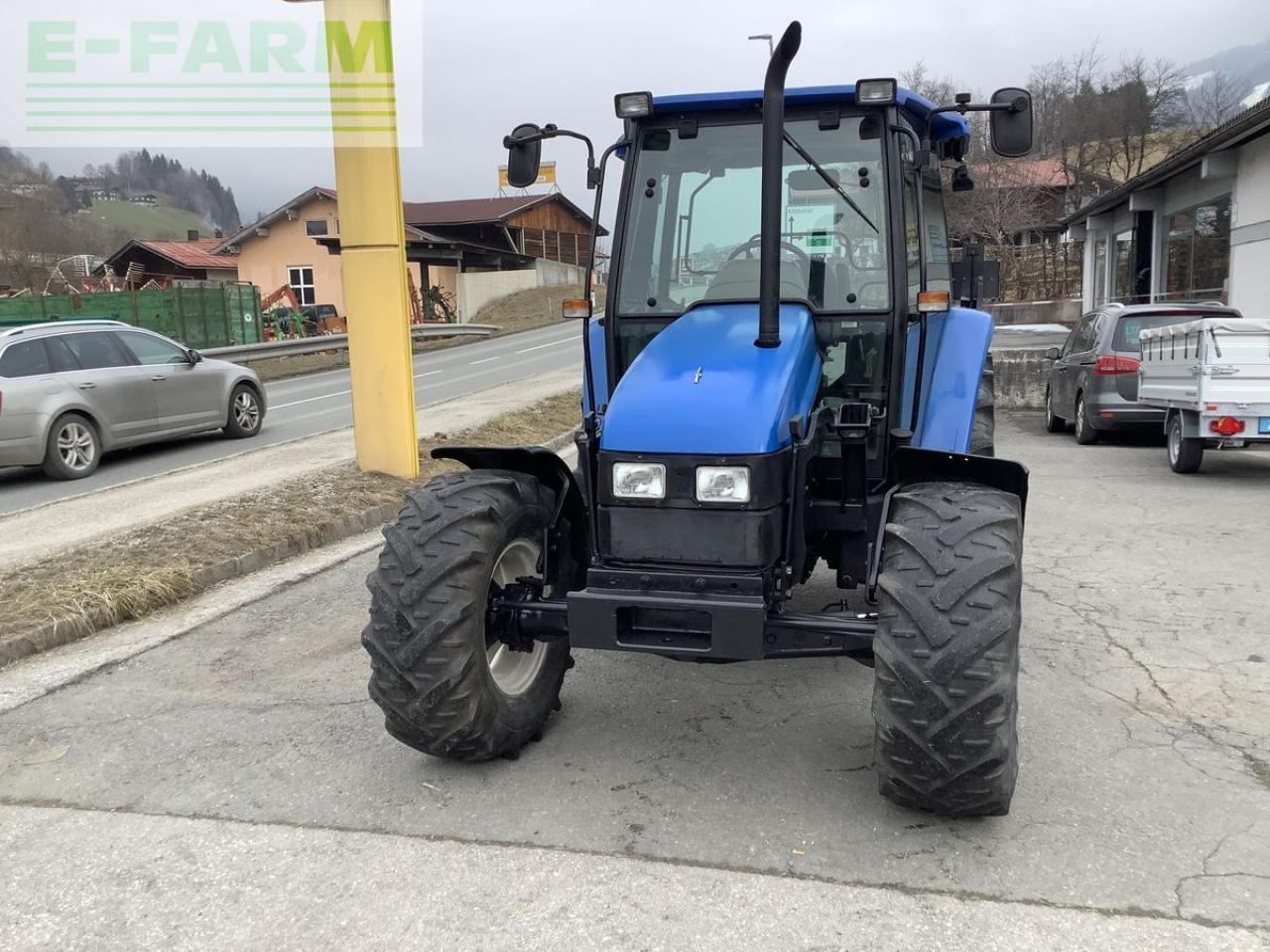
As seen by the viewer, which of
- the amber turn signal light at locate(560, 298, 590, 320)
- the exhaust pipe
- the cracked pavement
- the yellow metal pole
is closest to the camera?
the cracked pavement

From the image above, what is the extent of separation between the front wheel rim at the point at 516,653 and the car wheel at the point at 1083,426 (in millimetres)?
9763

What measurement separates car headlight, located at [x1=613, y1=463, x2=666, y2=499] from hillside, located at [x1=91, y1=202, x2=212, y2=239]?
147 metres

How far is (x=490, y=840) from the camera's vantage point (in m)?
3.47

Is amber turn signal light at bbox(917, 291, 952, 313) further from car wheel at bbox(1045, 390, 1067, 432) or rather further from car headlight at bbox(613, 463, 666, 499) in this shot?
car wheel at bbox(1045, 390, 1067, 432)

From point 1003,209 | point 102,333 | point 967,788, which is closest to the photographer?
point 967,788

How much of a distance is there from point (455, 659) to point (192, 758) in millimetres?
1367

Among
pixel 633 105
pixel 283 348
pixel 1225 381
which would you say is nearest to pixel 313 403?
pixel 283 348

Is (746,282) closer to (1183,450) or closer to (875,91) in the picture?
(875,91)

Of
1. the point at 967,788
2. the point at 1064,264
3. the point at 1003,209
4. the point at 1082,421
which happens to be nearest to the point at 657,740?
the point at 967,788

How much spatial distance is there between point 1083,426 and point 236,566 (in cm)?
969

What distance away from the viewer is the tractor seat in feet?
14.7

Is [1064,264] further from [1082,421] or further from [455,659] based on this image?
[455,659]

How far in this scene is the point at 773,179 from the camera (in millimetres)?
3650

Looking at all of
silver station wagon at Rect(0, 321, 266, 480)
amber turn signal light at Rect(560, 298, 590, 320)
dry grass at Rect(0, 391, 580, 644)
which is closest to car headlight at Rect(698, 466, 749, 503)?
amber turn signal light at Rect(560, 298, 590, 320)
